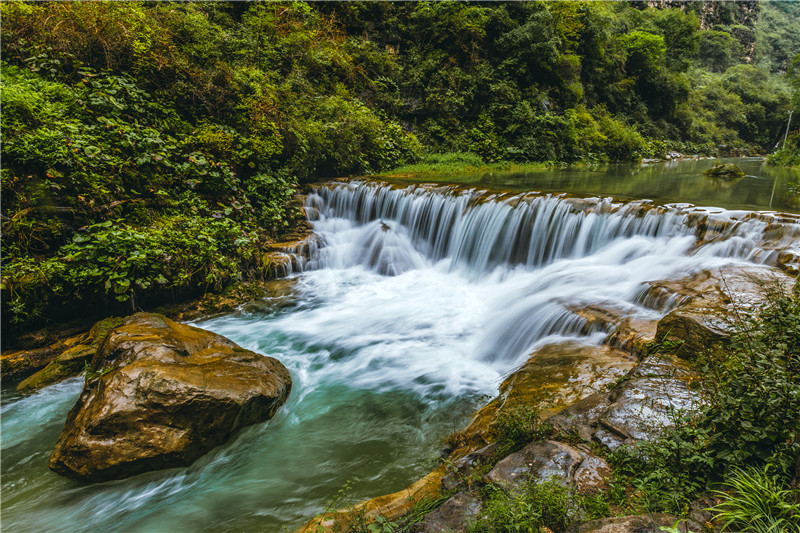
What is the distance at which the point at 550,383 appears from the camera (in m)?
4.09

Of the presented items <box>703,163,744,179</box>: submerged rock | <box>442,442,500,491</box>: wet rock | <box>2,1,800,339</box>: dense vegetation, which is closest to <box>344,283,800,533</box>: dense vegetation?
<box>442,442,500,491</box>: wet rock

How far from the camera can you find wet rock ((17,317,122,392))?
16.2 ft

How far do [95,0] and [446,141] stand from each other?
42.8ft

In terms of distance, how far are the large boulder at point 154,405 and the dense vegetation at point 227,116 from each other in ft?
6.91

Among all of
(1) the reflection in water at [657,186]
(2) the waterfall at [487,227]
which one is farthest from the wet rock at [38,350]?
(1) the reflection in water at [657,186]

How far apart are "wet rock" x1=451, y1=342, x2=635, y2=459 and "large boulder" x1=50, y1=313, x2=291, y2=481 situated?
236 centimetres

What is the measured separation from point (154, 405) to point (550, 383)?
395 cm

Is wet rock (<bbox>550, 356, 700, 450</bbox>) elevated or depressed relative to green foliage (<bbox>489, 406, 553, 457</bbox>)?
elevated

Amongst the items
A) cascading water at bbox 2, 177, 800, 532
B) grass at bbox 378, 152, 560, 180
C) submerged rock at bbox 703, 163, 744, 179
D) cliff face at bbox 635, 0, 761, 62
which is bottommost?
cascading water at bbox 2, 177, 800, 532

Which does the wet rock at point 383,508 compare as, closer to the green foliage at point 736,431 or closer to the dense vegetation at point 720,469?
the dense vegetation at point 720,469

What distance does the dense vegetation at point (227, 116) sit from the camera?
19.1 ft

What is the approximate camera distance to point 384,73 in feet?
59.0

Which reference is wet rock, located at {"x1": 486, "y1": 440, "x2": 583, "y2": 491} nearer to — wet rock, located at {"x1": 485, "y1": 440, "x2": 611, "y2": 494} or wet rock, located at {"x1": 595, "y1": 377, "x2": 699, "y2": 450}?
wet rock, located at {"x1": 485, "y1": 440, "x2": 611, "y2": 494}

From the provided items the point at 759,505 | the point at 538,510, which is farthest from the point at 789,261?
the point at 538,510
